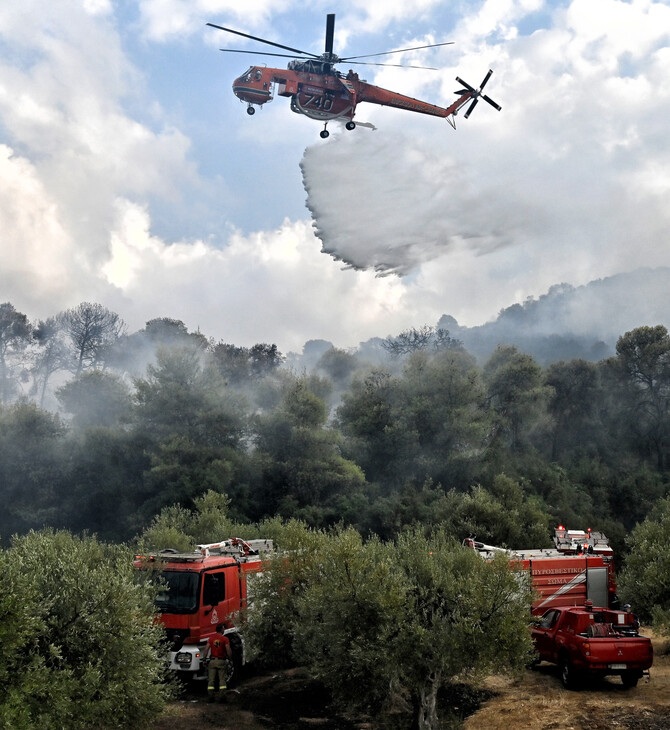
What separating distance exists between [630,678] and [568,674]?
4.76 feet

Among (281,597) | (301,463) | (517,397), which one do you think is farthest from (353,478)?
(281,597)

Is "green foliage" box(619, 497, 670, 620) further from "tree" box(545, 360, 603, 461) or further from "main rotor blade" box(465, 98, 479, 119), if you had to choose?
"tree" box(545, 360, 603, 461)

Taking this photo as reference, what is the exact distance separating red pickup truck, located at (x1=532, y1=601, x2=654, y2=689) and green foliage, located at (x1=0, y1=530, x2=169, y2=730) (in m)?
9.51

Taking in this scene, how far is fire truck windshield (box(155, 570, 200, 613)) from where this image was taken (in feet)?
57.9

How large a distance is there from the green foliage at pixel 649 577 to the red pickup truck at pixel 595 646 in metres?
4.43

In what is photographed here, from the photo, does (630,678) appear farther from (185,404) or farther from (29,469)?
(29,469)

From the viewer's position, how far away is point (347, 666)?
1443cm

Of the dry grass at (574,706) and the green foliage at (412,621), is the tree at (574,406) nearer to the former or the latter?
the dry grass at (574,706)

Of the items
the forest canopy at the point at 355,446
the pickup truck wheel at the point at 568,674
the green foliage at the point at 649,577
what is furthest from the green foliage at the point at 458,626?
the forest canopy at the point at 355,446

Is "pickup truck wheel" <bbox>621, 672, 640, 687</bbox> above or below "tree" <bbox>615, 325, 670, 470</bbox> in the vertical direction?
below

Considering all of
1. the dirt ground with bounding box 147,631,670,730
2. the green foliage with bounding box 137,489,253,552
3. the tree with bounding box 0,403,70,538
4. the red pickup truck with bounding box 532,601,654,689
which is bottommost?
the dirt ground with bounding box 147,631,670,730

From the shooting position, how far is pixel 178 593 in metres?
17.8

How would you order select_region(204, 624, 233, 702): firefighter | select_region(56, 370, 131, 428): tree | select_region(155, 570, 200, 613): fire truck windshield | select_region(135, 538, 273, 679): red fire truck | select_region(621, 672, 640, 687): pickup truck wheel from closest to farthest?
select_region(621, 672, 640, 687): pickup truck wheel → select_region(204, 624, 233, 702): firefighter → select_region(135, 538, 273, 679): red fire truck → select_region(155, 570, 200, 613): fire truck windshield → select_region(56, 370, 131, 428): tree

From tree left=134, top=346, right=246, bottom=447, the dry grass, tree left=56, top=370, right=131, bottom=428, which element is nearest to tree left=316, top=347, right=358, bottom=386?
tree left=56, top=370, right=131, bottom=428
